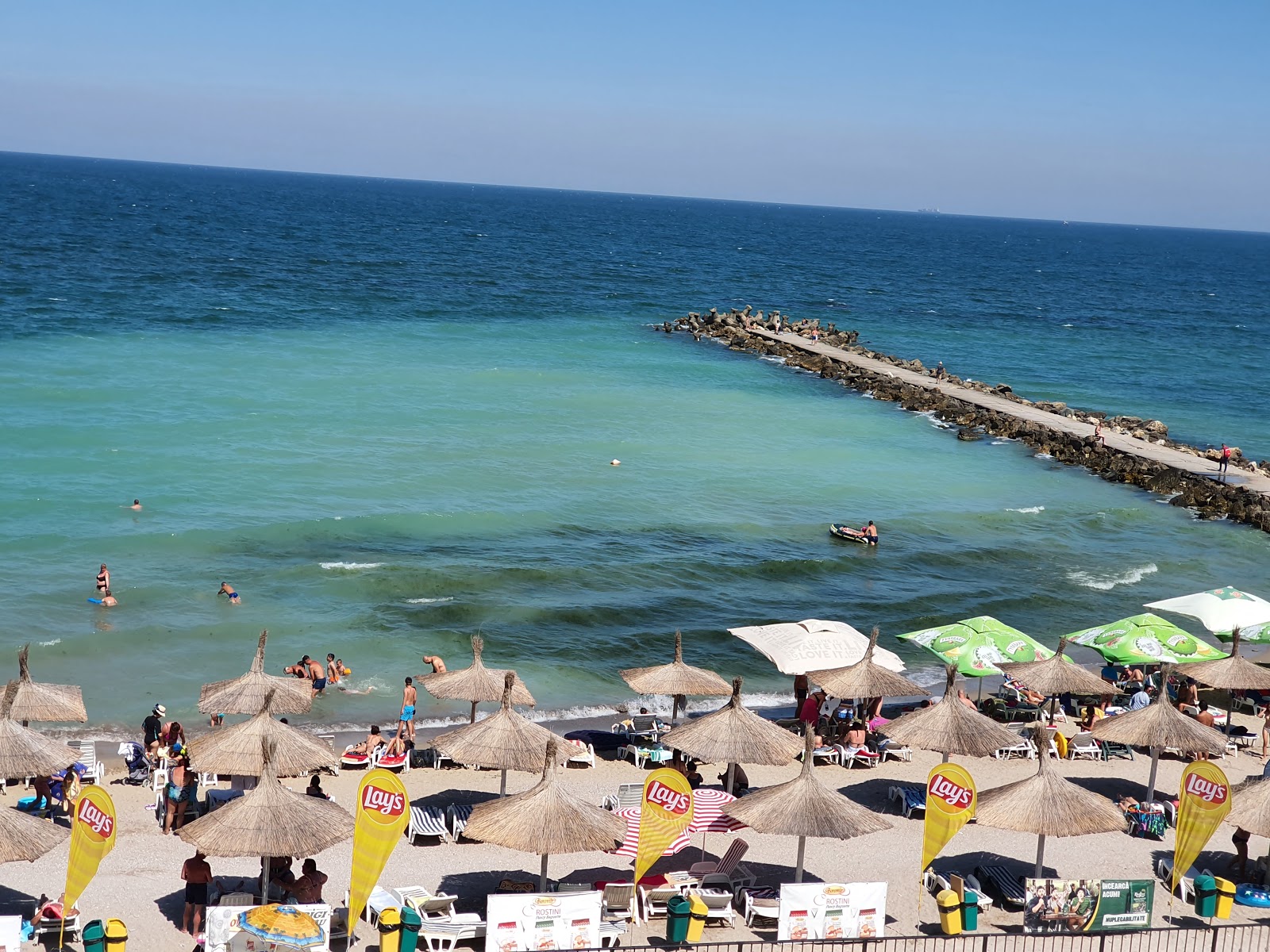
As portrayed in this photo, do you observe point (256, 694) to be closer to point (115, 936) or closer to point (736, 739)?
point (115, 936)

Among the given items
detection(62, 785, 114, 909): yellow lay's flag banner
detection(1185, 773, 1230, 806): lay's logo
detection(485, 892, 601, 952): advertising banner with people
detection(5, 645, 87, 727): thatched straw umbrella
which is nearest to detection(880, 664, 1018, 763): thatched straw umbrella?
detection(1185, 773, 1230, 806): lay's logo

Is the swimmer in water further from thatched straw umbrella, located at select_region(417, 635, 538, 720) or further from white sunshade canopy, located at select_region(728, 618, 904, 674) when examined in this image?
white sunshade canopy, located at select_region(728, 618, 904, 674)

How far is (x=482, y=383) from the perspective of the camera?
56125 millimetres

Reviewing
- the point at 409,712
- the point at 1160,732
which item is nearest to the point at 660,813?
the point at 409,712

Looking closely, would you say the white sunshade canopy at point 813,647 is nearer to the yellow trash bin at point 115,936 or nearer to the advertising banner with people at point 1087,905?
the advertising banner with people at point 1087,905

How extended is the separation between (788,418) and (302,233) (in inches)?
3908

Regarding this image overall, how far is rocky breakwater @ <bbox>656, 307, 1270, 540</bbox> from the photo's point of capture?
139ft

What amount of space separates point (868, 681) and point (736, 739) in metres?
4.04

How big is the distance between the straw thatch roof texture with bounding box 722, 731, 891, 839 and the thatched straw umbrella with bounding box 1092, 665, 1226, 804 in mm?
5167

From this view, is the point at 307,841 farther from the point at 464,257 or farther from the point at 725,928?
the point at 464,257

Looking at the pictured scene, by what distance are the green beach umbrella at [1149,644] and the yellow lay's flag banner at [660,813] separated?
1167 centimetres

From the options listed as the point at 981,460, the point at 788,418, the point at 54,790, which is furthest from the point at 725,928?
the point at 788,418

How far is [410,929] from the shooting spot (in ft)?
44.0

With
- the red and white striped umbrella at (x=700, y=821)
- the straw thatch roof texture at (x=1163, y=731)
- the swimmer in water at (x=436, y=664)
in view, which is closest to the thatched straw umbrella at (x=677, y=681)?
the red and white striped umbrella at (x=700, y=821)
